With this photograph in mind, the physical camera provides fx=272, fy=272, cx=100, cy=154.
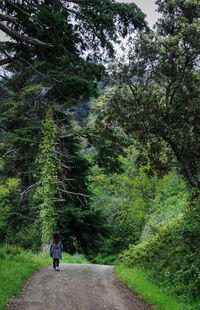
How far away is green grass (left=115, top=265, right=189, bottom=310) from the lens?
20.7ft

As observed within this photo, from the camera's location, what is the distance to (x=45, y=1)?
27.1ft

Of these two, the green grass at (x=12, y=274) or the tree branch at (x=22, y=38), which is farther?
the tree branch at (x=22, y=38)

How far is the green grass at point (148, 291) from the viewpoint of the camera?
632cm

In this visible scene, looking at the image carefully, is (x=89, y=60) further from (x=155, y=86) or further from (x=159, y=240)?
(x=159, y=240)

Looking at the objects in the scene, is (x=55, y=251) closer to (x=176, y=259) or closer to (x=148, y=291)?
(x=148, y=291)

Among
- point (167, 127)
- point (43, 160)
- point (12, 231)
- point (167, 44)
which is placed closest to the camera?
point (167, 44)

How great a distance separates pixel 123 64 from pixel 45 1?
355 cm

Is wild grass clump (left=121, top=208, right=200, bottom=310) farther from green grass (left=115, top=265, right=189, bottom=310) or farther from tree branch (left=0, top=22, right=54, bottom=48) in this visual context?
tree branch (left=0, top=22, right=54, bottom=48)

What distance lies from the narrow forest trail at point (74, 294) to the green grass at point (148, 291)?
176 mm

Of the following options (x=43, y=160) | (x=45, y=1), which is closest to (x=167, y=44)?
(x=45, y=1)

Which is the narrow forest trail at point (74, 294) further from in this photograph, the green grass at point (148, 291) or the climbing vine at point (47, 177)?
the climbing vine at point (47, 177)

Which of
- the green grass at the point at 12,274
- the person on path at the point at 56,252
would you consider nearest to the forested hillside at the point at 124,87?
the person on path at the point at 56,252

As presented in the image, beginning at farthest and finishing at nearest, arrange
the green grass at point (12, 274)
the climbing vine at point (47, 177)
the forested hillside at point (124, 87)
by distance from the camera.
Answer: the climbing vine at point (47, 177)
the forested hillside at point (124, 87)
the green grass at point (12, 274)

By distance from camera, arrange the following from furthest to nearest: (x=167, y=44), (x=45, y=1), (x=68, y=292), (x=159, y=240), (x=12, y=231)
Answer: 1. (x=12, y=231)
2. (x=159, y=240)
3. (x=167, y=44)
4. (x=45, y=1)
5. (x=68, y=292)
